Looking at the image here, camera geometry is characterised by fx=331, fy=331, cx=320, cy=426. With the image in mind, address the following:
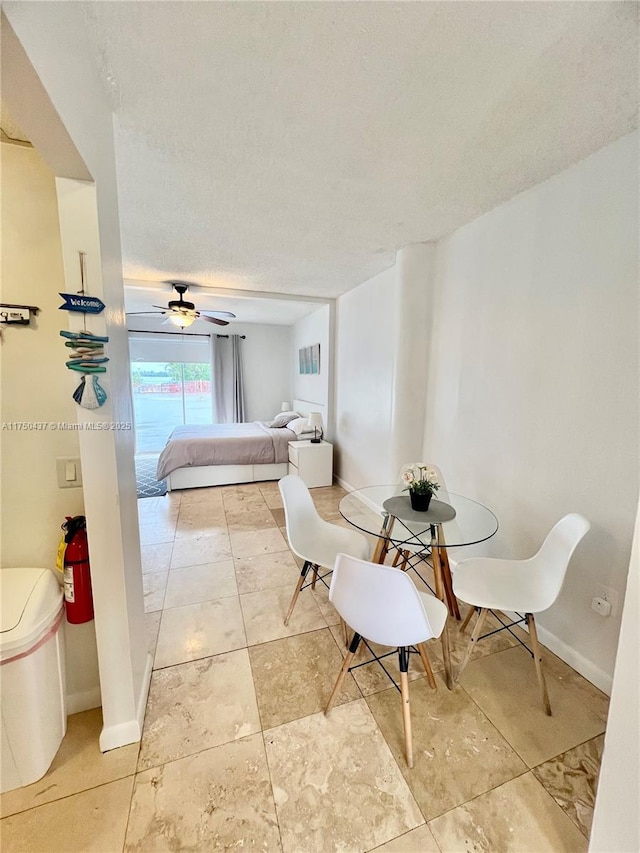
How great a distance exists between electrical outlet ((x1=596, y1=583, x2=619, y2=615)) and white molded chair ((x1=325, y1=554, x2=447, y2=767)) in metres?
0.90

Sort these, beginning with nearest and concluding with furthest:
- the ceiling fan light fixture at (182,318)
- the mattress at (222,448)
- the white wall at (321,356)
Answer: the ceiling fan light fixture at (182,318) < the mattress at (222,448) < the white wall at (321,356)

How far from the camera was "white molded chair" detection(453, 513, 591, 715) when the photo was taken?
150cm

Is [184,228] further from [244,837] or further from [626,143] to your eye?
[244,837]

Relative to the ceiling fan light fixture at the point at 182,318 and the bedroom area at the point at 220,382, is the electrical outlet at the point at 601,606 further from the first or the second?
the ceiling fan light fixture at the point at 182,318

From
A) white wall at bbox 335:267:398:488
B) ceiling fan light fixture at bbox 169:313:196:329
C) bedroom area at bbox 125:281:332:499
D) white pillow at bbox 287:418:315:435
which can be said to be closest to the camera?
white wall at bbox 335:267:398:488

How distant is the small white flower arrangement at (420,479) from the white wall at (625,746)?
3.26ft

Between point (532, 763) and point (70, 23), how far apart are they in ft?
9.70

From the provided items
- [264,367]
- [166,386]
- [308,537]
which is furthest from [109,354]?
[166,386]

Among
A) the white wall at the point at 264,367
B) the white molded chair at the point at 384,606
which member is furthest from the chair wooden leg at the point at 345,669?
the white wall at the point at 264,367

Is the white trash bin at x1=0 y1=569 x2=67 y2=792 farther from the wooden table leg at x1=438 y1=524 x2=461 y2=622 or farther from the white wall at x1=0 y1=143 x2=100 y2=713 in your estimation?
the wooden table leg at x1=438 y1=524 x2=461 y2=622

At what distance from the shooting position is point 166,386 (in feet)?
21.8

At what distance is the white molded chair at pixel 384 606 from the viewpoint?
1189 millimetres

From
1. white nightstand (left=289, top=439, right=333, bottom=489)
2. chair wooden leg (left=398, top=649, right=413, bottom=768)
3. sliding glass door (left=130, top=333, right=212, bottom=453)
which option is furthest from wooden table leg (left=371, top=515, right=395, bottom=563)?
sliding glass door (left=130, top=333, right=212, bottom=453)

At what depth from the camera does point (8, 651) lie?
109 cm
